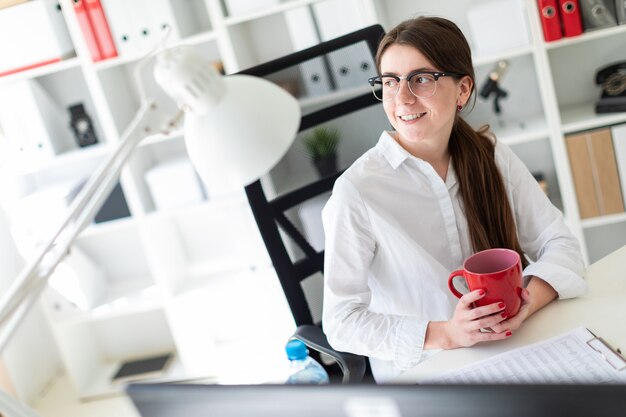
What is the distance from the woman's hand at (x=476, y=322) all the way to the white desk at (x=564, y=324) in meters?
0.02

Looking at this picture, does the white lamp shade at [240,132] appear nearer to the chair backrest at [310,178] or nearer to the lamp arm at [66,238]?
the lamp arm at [66,238]

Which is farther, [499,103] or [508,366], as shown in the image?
[499,103]

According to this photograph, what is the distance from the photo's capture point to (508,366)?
1076 millimetres

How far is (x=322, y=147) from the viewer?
1.51 m

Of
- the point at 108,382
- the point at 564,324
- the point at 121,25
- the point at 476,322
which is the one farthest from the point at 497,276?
the point at 108,382

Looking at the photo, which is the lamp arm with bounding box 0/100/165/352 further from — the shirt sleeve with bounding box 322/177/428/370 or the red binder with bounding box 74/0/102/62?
the red binder with bounding box 74/0/102/62

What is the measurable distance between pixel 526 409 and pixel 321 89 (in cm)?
106

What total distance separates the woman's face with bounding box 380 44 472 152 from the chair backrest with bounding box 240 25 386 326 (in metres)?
0.15

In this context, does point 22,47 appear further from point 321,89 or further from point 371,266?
point 371,266

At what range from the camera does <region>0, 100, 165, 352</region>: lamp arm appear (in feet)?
2.06

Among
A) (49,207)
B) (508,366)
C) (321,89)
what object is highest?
(321,89)

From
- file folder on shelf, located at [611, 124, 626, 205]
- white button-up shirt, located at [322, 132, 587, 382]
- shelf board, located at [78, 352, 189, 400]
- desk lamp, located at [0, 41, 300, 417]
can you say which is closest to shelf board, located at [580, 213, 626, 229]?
file folder on shelf, located at [611, 124, 626, 205]

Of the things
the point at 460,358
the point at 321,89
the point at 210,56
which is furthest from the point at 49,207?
the point at 460,358

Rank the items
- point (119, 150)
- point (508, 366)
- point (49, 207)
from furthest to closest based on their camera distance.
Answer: point (49, 207) → point (508, 366) → point (119, 150)
